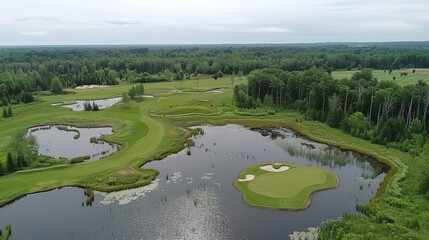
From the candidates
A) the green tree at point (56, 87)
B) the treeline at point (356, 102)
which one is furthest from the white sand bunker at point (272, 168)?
the green tree at point (56, 87)

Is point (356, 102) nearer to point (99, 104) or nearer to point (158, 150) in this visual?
point (158, 150)

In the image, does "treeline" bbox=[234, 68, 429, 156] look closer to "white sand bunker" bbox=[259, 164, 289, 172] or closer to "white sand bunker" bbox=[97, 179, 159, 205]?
"white sand bunker" bbox=[259, 164, 289, 172]

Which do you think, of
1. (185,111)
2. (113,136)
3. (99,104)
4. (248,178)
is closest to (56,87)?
(99,104)

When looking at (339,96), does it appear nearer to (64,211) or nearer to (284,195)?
(284,195)

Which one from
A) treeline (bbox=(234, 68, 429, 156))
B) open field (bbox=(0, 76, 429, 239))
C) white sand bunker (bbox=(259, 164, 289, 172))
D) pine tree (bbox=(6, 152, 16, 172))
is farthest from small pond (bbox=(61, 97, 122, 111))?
white sand bunker (bbox=(259, 164, 289, 172))

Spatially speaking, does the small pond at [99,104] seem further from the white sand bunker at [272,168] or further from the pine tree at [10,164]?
the white sand bunker at [272,168]

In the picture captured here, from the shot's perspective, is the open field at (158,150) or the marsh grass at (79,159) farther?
the marsh grass at (79,159)

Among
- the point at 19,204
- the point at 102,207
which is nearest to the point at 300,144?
the point at 102,207
